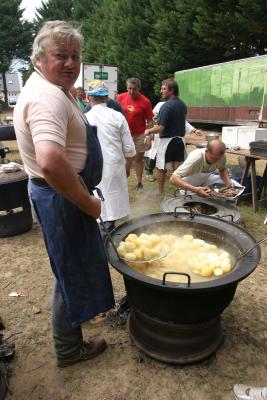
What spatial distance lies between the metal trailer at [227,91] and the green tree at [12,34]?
2563 cm

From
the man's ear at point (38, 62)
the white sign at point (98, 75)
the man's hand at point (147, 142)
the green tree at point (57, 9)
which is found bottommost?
the man's hand at point (147, 142)

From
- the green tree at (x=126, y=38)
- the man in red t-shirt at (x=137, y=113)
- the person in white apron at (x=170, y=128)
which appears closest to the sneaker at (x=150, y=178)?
the man in red t-shirt at (x=137, y=113)

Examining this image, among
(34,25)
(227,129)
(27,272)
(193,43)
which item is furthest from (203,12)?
(34,25)

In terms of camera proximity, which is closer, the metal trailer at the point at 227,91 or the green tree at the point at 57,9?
the metal trailer at the point at 227,91

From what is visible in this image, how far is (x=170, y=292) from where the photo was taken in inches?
77.8

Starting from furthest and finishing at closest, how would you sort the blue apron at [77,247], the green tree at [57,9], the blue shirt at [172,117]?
the green tree at [57,9], the blue shirt at [172,117], the blue apron at [77,247]

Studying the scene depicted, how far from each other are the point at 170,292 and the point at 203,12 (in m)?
21.6

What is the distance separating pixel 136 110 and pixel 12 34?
123 ft

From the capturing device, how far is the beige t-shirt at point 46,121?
1.51 m

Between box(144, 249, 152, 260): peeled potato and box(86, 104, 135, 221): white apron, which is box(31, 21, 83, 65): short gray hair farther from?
box(86, 104, 135, 221): white apron

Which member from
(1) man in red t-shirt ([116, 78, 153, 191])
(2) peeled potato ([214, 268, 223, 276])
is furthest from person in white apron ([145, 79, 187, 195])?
(2) peeled potato ([214, 268, 223, 276])

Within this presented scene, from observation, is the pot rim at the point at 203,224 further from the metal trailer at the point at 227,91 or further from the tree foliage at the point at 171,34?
the tree foliage at the point at 171,34

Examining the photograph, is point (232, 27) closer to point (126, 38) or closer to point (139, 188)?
point (126, 38)

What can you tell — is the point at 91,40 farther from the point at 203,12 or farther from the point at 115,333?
the point at 115,333
